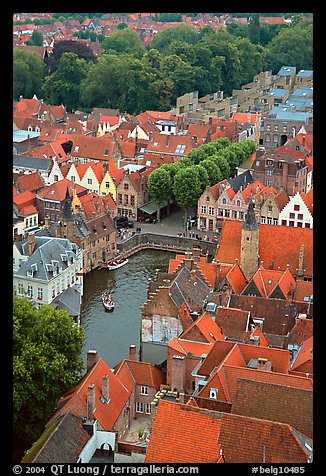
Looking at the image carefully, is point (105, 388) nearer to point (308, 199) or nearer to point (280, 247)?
point (280, 247)

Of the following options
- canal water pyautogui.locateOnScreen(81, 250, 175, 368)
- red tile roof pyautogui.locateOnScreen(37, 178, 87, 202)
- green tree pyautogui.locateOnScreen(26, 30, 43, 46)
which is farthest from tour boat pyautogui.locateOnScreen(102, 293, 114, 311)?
green tree pyautogui.locateOnScreen(26, 30, 43, 46)

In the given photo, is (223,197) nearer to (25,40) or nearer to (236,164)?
(236,164)

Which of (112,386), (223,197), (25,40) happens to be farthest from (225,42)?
(112,386)

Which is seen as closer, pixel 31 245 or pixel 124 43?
pixel 31 245

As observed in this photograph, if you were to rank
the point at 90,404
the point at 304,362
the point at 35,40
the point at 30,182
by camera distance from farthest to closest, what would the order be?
the point at 35,40 → the point at 30,182 → the point at 304,362 → the point at 90,404

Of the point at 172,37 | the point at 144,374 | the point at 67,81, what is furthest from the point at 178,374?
the point at 172,37

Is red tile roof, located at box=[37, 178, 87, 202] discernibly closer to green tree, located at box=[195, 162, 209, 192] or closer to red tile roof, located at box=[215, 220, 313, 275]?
green tree, located at box=[195, 162, 209, 192]
